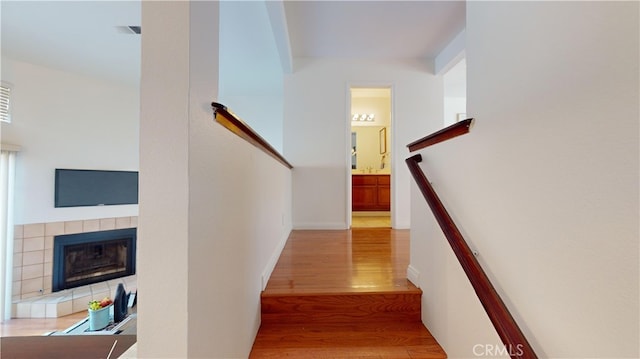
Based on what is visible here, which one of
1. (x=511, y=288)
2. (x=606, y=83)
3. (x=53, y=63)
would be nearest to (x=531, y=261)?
(x=511, y=288)

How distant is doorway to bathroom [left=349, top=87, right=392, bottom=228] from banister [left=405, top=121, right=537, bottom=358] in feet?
13.5

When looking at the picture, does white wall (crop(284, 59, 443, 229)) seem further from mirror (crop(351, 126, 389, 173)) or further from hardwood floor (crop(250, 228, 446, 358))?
mirror (crop(351, 126, 389, 173))

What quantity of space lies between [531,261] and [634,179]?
395 millimetres

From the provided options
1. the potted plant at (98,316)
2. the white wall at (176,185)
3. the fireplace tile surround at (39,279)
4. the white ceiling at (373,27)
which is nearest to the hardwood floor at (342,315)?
the white wall at (176,185)

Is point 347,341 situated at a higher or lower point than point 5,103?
lower

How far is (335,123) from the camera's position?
3686 mm

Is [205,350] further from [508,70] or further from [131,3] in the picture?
[131,3]

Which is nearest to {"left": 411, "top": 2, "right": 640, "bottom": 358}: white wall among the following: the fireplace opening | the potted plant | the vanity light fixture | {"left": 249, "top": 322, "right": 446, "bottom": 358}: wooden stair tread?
{"left": 249, "top": 322, "right": 446, "bottom": 358}: wooden stair tread

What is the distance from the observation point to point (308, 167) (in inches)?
146

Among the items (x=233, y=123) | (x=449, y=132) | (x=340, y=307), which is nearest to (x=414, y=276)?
(x=340, y=307)

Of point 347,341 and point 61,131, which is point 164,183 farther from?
point 61,131

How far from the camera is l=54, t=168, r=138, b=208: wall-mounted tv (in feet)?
12.8
